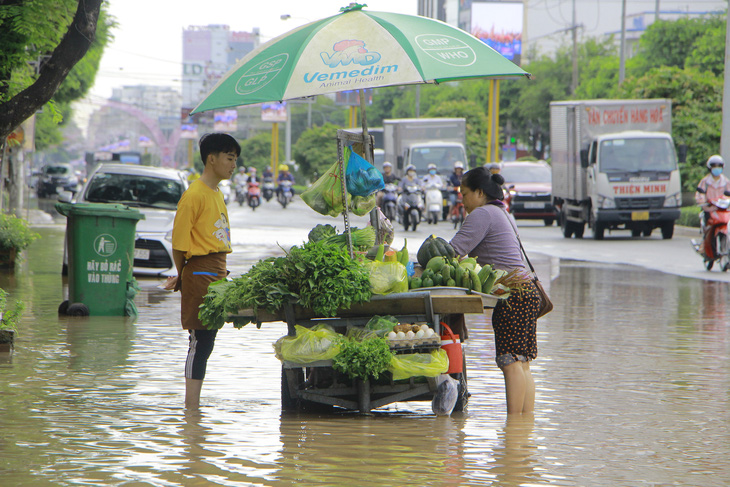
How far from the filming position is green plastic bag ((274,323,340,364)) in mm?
6172

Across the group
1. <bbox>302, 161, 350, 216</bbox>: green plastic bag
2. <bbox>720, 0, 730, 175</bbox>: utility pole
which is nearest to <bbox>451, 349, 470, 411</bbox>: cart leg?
<bbox>302, 161, 350, 216</bbox>: green plastic bag

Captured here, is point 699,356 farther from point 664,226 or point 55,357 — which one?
point 664,226

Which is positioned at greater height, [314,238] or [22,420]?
[314,238]

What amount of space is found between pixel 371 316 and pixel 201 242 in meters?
1.10

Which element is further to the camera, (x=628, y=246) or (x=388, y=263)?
(x=628, y=246)

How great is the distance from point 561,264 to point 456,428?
521 inches

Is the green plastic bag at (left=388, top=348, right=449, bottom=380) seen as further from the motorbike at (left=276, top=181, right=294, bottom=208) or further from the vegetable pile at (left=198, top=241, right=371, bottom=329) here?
the motorbike at (left=276, top=181, right=294, bottom=208)

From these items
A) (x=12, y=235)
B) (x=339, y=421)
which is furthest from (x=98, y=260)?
(x=339, y=421)

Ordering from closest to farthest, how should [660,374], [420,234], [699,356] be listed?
[660,374] → [699,356] → [420,234]

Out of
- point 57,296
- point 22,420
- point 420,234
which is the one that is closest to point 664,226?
point 420,234

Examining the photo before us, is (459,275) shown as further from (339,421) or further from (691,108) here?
(691,108)

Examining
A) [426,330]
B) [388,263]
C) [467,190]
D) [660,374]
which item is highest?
[467,190]

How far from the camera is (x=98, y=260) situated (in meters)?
11.2

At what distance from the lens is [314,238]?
22.1 feet
